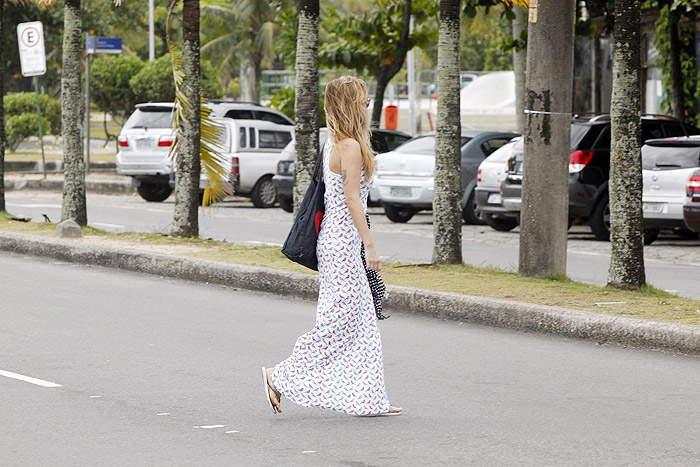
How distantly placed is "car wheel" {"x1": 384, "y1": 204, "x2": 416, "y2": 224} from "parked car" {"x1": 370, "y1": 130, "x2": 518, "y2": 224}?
0.11 meters

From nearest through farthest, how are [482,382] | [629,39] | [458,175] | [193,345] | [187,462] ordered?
[187,462] → [482,382] → [193,345] → [629,39] → [458,175]

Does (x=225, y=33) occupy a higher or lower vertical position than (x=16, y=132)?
higher

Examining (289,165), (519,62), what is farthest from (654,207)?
(519,62)

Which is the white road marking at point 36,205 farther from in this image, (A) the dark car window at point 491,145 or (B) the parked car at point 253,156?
A: (A) the dark car window at point 491,145

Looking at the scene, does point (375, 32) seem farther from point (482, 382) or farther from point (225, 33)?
point (225, 33)

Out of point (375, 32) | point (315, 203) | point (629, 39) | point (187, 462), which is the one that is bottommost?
point (187, 462)

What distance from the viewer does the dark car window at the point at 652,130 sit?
19312 mm

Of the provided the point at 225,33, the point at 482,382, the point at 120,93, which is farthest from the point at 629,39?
the point at 225,33

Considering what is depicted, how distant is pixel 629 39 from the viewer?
1064 cm

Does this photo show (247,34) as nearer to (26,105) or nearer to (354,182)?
(26,105)

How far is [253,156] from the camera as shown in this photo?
25.1 metres

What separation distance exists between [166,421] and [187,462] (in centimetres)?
87

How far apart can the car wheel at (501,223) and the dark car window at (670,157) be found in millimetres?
3281

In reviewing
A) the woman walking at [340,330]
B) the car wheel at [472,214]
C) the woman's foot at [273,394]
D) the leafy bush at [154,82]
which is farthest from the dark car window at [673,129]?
the leafy bush at [154,82]
